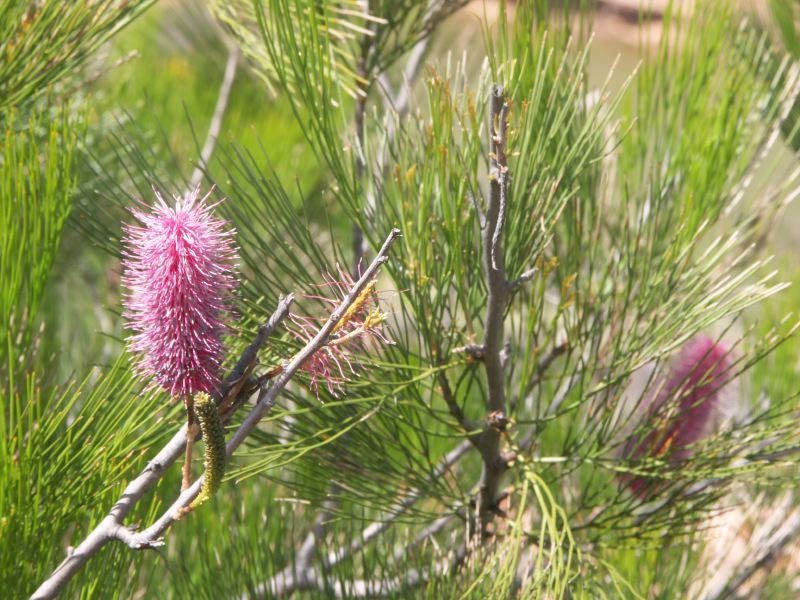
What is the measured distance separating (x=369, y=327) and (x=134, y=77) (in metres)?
1.22

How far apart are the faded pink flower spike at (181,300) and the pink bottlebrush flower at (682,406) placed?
270 mm

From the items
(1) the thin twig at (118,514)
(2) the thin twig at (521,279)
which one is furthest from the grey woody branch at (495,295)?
(1) the thin twig at (118,514)

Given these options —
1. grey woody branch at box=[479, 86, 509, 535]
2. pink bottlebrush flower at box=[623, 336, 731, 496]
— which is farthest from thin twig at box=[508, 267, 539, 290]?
pink bottlebrush flower at box=[623, 336, 731, 496]

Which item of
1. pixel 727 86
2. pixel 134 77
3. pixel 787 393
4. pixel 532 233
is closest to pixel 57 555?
pixel 532 233

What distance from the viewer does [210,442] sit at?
371 millimetres

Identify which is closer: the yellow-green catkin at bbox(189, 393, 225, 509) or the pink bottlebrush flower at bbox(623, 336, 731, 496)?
the yellow-green catkin at bbox(189, 393, 225, 509)

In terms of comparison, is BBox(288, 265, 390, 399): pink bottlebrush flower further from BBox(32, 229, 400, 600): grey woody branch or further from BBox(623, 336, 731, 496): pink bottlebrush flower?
BBox(623, 336, 731, 496): pink bottlebrush flower

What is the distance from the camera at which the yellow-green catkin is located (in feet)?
1.19

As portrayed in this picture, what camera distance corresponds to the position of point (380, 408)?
530mm

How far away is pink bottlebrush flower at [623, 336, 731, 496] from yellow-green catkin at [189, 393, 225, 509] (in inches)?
10.9

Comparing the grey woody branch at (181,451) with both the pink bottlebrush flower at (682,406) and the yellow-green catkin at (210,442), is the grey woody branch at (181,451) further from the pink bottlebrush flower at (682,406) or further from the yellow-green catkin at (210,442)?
the pink bottlebrush flower at (682,406)

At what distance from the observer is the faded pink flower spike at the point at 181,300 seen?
395 millimetres

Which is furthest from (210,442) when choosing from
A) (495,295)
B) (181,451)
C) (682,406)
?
Result: (682,406)

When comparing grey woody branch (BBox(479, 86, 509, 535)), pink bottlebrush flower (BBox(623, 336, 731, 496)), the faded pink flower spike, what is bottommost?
pink bottlebrush flower (BBox(623, 336, 731, 496))
